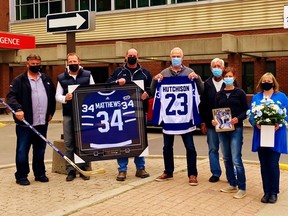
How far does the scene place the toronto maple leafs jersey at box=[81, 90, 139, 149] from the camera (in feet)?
23.6

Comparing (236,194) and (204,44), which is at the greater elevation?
(204,44)

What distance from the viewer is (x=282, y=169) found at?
8.30 m

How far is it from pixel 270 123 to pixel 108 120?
2.65m

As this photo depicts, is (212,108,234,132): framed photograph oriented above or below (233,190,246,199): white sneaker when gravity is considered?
above

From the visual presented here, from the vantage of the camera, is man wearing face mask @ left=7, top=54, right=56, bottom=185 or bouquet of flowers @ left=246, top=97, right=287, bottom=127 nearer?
bouquet of flowers @ left=246, top=97, right=287, bottom=127

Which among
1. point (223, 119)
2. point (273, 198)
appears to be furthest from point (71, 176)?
point (273, 198)

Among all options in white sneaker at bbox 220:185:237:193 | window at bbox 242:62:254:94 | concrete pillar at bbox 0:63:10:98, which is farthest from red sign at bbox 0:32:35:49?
white sneaker at bbox 220:185:237:193

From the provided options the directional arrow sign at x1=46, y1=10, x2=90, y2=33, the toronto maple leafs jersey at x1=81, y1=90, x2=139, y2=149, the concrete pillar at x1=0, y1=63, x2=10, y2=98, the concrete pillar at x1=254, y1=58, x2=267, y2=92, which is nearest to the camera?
the toronto maple leafs jersey at x1=81, y1=90, x2=139, y2=149

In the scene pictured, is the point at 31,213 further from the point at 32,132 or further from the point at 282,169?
the point at 282,169

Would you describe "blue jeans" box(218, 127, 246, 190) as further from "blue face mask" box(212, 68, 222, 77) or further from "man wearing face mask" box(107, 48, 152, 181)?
"man wearing face mask" box(107, 48, 152, 181)

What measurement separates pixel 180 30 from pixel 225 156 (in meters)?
22.1

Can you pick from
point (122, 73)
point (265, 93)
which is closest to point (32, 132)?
point (122, 73)

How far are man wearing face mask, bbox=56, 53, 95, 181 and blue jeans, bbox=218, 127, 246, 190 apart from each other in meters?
2.30

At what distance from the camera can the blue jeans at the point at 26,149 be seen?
23.0 feet
